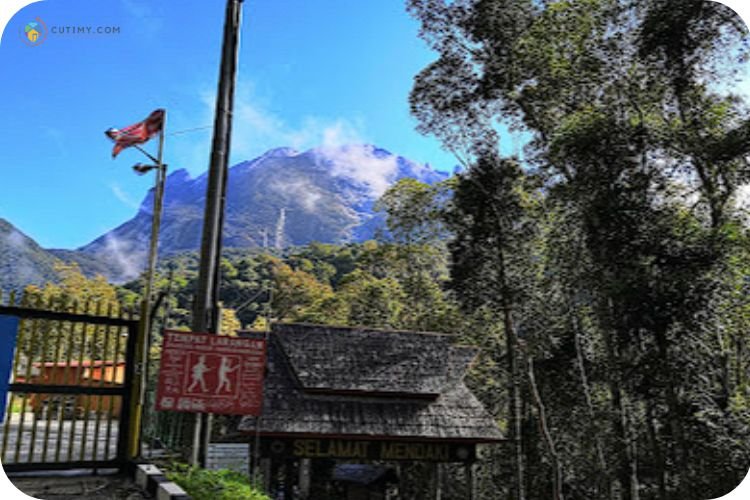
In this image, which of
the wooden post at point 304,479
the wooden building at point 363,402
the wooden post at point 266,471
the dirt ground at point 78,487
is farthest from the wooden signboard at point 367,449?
the dirt ground at point 78,487

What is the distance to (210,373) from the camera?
5059mm

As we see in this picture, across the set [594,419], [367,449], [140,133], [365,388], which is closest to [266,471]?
[367,449]

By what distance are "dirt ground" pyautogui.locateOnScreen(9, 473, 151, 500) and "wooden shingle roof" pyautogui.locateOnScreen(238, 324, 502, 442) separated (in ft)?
16.3

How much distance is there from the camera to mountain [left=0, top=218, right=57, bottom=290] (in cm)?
3547

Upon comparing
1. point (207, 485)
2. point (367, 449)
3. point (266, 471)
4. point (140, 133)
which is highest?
point (140, 133)

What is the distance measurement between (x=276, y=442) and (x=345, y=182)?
327 ft

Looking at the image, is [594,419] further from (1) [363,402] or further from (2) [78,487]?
(2) [78,487]

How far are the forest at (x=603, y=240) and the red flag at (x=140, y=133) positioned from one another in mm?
2155

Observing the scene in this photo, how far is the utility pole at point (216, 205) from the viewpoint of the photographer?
5.22 metres

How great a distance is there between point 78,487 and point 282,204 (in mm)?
94151

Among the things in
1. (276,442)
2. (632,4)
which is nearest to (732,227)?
(632,4)

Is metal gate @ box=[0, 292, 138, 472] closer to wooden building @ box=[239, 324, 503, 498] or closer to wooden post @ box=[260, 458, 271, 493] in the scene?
wooden post @ box=[260, 458, 271, 493]

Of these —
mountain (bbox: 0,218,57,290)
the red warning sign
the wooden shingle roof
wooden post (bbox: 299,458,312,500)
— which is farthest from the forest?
mountain (bbox: 0,218,57,290)

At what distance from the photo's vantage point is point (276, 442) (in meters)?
9.84
